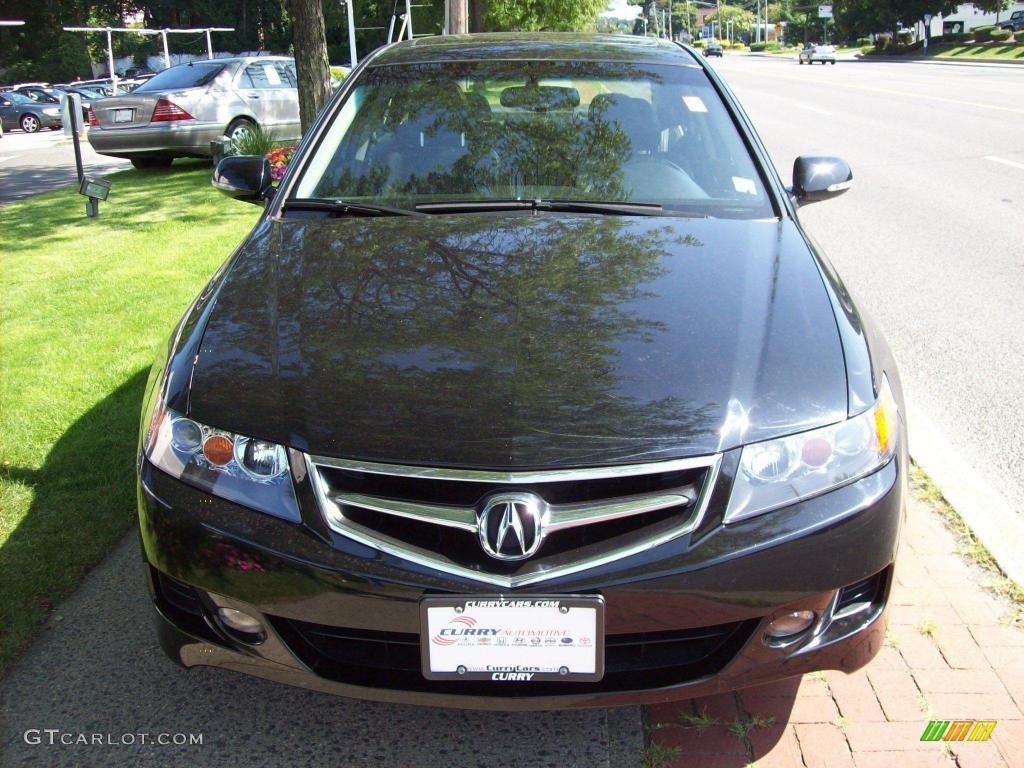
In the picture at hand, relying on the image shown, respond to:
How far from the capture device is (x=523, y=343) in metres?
2.38

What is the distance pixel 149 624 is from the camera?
298cm

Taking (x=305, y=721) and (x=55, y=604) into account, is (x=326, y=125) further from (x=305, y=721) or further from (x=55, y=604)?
(x=305, y=721)

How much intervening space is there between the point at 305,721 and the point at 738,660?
1139mm

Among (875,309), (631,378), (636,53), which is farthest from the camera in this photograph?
(875,309)

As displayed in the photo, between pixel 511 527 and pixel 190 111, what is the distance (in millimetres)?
13251

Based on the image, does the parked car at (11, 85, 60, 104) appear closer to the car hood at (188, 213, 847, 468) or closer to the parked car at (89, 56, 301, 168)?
the parked car at (89, 56, 301, 168)

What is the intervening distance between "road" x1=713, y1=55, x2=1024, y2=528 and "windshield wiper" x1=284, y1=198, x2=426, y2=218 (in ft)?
4.95

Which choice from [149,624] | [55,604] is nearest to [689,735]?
[149,624]

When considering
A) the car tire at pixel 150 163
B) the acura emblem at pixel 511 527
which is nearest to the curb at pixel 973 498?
the acura emblem at pixel 511 527

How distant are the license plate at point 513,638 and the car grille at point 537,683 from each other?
0.06 meters

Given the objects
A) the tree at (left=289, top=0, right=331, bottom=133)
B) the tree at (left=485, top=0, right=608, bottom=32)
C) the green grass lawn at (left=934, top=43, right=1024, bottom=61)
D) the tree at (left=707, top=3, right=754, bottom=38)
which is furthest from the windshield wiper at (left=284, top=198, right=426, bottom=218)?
the tree at (left=707, top=3, right=754, bottom=38)

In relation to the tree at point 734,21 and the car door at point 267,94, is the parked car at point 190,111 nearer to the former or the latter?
the car door at point 267,94

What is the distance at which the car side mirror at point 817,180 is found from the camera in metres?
3.81

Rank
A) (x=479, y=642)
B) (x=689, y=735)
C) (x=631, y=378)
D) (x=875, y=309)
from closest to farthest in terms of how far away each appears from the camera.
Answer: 1. (x=479, y=642)
2. (x=631, y=378)
3. (x=689, y=735)
4. (x=875, y=309)
